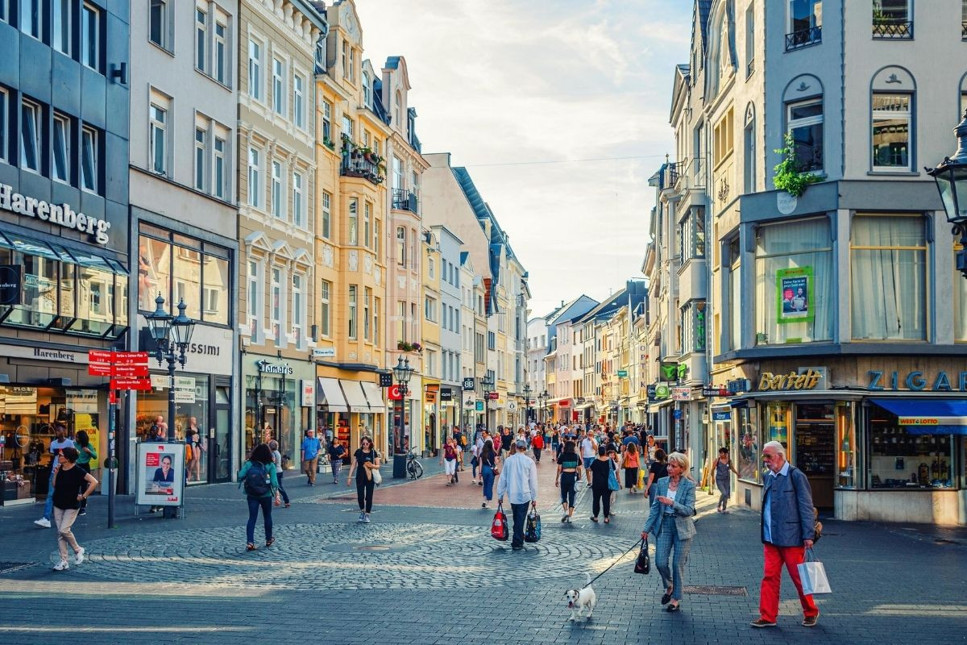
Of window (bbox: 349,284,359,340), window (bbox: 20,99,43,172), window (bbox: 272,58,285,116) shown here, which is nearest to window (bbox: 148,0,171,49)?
window (bbox: 20,99,43,172)

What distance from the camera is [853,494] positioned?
24797mm

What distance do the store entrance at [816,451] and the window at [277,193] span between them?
1944cm

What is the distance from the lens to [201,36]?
108 feet

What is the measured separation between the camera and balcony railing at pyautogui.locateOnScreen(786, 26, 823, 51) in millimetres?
25922

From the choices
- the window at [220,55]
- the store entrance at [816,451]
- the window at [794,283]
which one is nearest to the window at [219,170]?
the window at [220,55]

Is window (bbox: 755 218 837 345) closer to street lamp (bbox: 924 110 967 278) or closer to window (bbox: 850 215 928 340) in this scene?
window (bbox: 850 215 928 340)

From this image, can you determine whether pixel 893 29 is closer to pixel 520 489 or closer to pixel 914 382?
pixel 914 382

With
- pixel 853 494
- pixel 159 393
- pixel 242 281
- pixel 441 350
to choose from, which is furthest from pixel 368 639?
pixel 441 350

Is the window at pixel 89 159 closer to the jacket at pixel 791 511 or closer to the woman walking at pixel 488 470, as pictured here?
the woman walking at pixel 488 470

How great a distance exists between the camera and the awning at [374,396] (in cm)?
4822

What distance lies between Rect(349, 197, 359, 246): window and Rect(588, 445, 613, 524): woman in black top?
24.6 m

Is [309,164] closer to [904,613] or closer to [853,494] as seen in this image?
[853,494]

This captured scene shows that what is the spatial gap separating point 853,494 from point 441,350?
4196cm

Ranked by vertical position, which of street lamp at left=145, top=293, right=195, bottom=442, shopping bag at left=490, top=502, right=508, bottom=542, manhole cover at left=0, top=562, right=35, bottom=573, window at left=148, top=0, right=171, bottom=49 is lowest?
manhole cover at left=0, top=562, right=35, bottom=573
